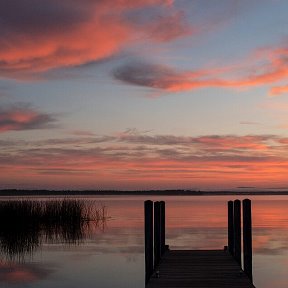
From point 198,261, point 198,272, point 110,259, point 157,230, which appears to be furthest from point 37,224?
point 198,272

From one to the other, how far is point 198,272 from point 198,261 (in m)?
2.04

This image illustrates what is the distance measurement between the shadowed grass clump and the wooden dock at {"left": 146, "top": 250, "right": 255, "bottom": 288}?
39.0ft

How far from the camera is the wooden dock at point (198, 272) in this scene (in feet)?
42.4

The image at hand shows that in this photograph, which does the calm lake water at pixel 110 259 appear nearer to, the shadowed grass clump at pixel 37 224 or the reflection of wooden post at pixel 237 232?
the shadowed grass clump at pixel 37 224

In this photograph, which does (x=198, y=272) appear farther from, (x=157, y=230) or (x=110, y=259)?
(x=110, y=259)

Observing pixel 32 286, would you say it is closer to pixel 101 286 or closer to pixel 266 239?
pixel 101 286

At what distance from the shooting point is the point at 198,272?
14.4 metres

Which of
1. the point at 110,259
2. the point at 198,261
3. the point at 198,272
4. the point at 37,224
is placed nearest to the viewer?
the point at 198,272

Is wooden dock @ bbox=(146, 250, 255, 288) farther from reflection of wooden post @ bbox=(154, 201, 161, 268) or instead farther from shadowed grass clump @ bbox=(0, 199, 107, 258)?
shadowed grass clump @ bbox=(0, 199, 107, 258)

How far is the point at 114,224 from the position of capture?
1668 inches

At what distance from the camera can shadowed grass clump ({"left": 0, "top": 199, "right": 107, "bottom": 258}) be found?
29156mm

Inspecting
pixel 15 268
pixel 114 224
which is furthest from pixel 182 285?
pixel 114 224

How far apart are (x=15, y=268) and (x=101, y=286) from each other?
535cm

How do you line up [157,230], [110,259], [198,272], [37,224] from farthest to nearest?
[37,224] < [110,259] < [157,230] < [198,272]
